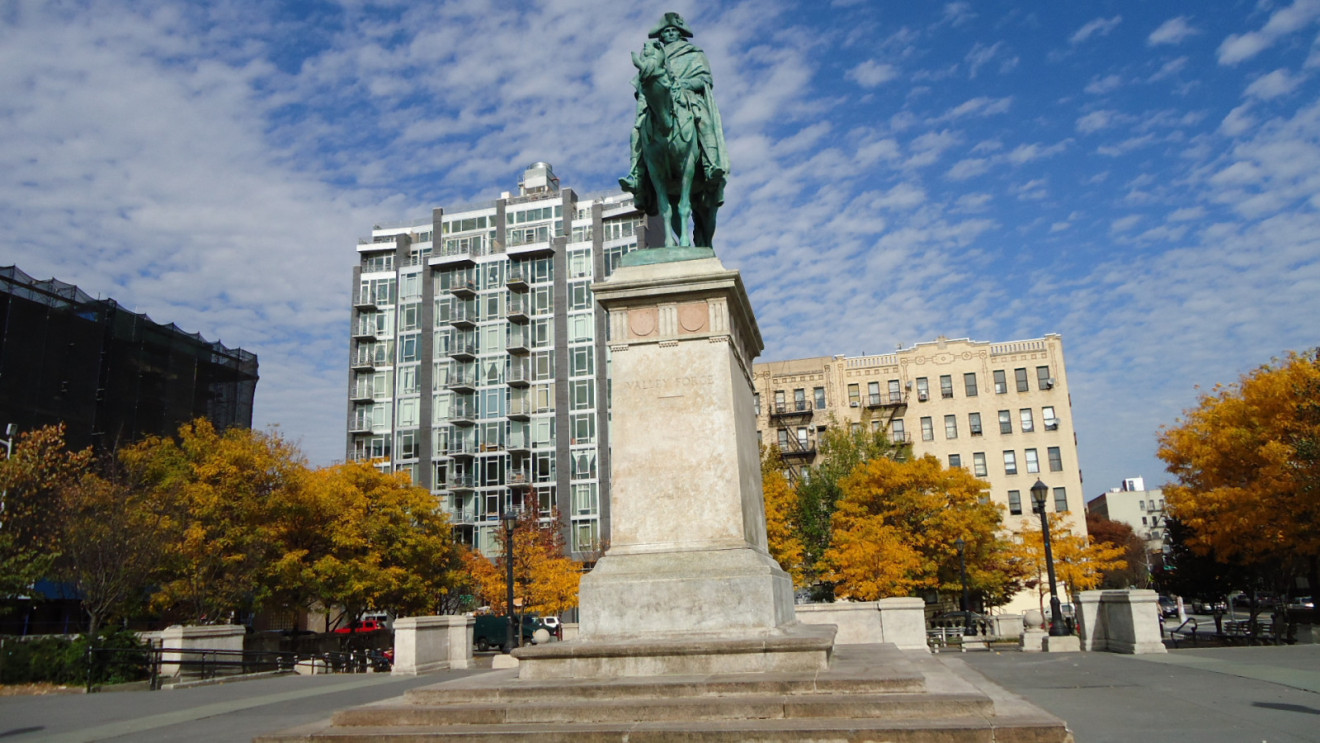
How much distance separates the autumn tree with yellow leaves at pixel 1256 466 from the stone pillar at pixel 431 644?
79.4 ft

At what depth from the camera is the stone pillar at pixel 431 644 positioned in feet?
68.4

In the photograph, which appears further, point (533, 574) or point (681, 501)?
point (533, 574)

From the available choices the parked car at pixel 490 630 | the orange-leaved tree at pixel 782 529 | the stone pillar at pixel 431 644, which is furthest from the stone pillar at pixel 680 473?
the parked car at pixel 490 630

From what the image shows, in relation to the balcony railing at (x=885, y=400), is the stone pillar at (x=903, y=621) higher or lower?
lower

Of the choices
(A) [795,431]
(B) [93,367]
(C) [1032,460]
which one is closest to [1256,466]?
(C) [1032,460]

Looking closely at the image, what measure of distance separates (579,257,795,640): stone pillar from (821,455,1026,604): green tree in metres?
32.0

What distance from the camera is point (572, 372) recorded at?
6681 centimetres

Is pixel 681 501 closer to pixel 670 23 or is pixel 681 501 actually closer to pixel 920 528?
pixel 670 23

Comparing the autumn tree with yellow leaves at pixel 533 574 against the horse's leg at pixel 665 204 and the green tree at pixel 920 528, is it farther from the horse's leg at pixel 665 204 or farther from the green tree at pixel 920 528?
the horse's leg at pixel 665 204

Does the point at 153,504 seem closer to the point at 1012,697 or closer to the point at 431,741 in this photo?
the point at 431,741

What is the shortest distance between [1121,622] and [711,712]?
55.1ft

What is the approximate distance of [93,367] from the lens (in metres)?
41.8

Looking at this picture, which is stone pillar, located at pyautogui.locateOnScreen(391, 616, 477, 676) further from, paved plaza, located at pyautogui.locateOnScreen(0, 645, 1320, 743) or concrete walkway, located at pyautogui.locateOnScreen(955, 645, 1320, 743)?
concrete walkway, located at pyautogui.locateOnScreen(955, 645, 1320, 743)

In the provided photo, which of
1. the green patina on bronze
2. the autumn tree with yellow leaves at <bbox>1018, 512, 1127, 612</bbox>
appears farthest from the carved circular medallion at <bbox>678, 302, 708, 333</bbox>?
the autumn tree with yellow leaves at <bbox>1018, 512, 1127, 612</bbox>
